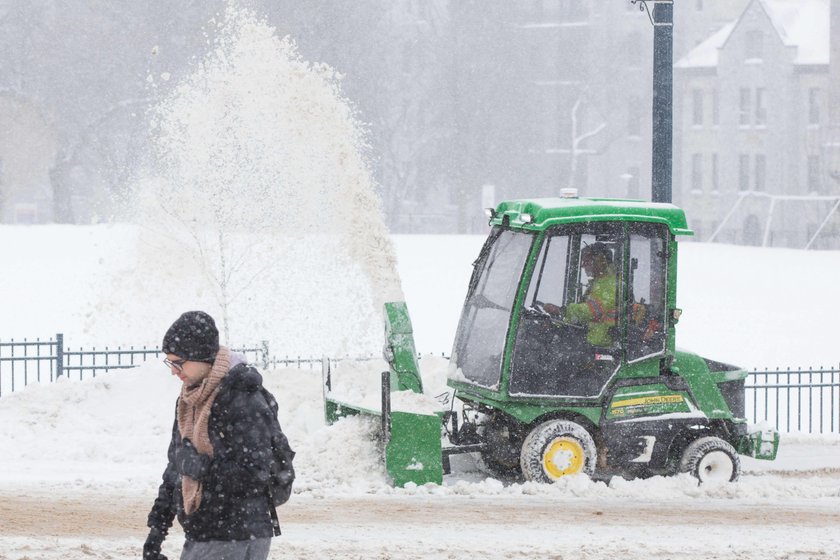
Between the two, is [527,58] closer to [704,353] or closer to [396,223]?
[396,223]

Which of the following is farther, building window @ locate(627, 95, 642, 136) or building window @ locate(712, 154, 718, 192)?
building window @ locate(627, 95, 642, 136)

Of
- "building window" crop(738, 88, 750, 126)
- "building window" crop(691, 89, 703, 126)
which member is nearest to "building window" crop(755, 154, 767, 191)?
"building window" crop(738, 88, 750, 126)

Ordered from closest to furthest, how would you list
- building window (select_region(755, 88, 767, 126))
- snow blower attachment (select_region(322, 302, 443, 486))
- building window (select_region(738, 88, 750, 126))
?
snow blower attachment (select_region(322, 302, 443, 486)), building window (select_region(755, 88, 767, 126)), building window (select_region(738, 88, 750, 126))

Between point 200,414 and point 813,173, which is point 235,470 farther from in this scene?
point 813,173

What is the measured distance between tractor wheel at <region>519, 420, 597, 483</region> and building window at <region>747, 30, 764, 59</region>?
2463 inches

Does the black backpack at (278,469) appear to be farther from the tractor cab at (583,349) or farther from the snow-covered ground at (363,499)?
the tractor cab at (583,349)

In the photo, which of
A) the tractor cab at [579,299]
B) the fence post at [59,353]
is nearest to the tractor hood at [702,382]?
the tractor cab at [579,299]

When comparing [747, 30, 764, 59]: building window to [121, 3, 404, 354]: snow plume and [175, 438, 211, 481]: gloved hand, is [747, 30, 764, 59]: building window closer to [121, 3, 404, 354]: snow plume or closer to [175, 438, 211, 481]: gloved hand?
[121, 3, 404, 354]: snow plume

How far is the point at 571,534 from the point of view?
29.8 feet

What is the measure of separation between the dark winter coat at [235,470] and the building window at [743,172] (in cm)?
6720

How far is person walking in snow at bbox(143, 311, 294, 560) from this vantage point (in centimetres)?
511

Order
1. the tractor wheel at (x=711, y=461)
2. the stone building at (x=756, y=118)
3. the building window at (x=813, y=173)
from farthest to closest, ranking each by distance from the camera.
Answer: the stone building at (x=756, y=118) < the building window at (x=813, y=173) < the tractor wheel at (x=711, y=461)

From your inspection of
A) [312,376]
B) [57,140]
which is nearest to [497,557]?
[312,376]

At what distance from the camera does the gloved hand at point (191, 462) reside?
201 inches
